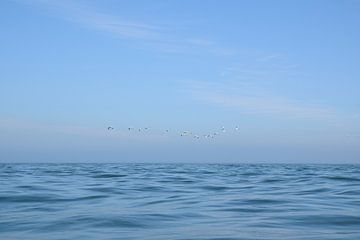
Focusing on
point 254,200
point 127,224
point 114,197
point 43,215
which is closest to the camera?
point 127,224

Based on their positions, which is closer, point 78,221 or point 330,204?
point 78,221

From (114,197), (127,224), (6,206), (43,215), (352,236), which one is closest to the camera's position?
(352,236)

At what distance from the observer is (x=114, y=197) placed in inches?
685

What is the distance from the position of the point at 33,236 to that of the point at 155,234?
2341 millimetres

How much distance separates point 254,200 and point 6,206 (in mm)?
7792

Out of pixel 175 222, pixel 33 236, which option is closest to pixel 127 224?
pixel 175 222

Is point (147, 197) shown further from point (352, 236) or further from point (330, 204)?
point (352, 236)

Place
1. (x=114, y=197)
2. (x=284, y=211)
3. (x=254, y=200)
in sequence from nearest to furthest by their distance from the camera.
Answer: (x=284, y=211) → (x=254, y=200) → (x=114, y=197)

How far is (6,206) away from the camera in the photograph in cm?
1427

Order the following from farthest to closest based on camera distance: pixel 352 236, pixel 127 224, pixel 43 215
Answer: pixel 43 215 < pixel 127 224 < pixel 352 236

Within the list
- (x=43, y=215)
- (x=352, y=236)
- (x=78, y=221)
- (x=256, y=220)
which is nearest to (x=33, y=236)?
(x=78, y=221)

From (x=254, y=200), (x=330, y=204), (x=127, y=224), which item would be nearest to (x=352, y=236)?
(x=127, y=224)

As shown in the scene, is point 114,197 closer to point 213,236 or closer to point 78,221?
point 78,221

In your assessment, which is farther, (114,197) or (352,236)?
(114,197)
